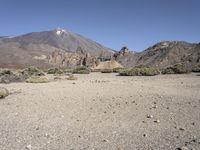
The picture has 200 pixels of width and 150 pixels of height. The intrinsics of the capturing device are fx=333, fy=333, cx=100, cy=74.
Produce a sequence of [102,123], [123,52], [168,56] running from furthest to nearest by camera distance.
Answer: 1. [123,52]
2. [168,56]
3. [102,123]

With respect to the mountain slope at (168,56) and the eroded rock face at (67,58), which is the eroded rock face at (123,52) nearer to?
the mountain slope at (168,56)

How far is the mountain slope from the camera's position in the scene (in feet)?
193

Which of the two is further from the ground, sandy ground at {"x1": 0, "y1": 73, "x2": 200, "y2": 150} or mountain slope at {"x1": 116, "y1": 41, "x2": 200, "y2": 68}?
mountain slope at {"x1": 116, "y1": 41, "x2": 200, "y2": 68}

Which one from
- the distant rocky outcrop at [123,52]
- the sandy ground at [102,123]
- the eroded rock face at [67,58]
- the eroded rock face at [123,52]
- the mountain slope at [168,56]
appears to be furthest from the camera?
the eroded rock face at [67,58]

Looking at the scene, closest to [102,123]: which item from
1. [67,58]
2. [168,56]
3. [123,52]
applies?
[168,56]

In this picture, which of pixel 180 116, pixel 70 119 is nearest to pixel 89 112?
pixel 70 119

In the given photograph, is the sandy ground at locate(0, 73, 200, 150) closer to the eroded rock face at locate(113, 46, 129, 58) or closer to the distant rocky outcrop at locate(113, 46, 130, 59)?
the distant rocky outcrop at locate(113, 46, 130, 59)

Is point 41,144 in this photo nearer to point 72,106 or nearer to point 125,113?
point 125,113

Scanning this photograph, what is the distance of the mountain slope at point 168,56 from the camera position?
5867 centimetres

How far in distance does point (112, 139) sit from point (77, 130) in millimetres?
1164

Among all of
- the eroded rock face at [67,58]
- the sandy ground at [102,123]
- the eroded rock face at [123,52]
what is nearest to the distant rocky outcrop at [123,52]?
the eroded rock face at [123,52]

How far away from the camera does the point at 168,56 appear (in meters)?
65.3

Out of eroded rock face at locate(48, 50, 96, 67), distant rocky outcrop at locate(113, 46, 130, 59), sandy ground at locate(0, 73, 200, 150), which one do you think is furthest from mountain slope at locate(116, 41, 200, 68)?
sandy ground at locate(0, 73, 200, 150)

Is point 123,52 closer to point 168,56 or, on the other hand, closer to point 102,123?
point 168,56
